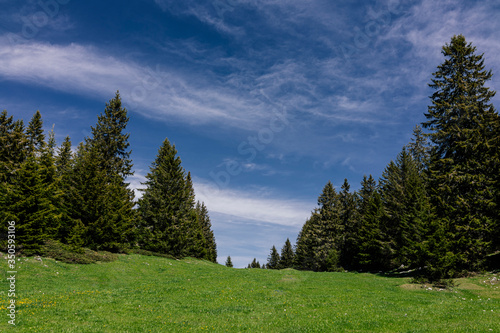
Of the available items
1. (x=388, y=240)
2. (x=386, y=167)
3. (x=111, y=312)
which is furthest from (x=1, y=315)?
(x=386, y=167)

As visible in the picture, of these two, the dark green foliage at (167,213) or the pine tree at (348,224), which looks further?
the pine tree at (348,224)

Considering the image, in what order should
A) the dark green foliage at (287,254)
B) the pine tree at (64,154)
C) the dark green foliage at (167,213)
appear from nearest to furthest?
1. the dark green foliage at (167,213)
2. the pine tree at (64,154)
3. the dark green foliage at (287,254)

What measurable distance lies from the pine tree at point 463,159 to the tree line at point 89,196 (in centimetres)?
3576

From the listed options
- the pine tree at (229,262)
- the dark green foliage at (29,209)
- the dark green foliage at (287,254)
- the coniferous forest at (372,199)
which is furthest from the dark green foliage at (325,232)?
the pine tree at (229,262)

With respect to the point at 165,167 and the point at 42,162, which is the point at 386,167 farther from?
the point at 42,162

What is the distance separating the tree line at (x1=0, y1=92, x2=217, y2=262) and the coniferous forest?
121 millimetres

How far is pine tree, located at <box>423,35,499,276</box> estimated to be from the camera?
98.8 feet

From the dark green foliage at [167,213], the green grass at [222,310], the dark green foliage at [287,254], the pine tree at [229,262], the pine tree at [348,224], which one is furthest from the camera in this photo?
the pine tree at [229,262]

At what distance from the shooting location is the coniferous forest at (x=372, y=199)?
27.5 metres

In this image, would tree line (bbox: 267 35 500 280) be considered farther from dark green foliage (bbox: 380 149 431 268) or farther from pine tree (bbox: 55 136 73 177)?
pine tree (bbox: 55 136 73 177)

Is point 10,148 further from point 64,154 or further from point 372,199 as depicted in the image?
point 372,199

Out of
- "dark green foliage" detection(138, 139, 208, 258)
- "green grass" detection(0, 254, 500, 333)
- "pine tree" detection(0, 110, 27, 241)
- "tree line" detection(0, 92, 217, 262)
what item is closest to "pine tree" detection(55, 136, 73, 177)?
"tree line" detection(0, 92, 217, 262)

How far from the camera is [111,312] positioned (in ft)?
44.0

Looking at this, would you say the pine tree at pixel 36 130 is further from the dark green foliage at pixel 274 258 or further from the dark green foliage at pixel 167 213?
the dark green foliage at pixel 274 258
